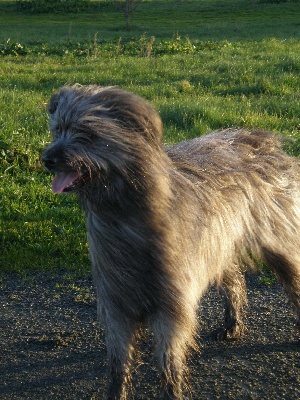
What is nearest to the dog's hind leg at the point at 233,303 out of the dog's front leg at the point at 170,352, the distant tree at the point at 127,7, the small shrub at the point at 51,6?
the dog's front leg at the point at 170,352

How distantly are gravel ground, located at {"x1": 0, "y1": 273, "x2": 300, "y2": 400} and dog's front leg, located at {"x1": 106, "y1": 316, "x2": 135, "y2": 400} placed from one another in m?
0.16

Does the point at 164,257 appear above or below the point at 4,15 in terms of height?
above

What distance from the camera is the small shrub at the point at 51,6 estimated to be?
41.5m

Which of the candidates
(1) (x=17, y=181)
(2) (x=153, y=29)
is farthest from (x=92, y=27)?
(1) (x=17, y=181)

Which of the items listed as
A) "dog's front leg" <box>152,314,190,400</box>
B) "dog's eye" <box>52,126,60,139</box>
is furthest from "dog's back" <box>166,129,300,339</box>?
"dog's eye" <box>52,126,60,139</box>

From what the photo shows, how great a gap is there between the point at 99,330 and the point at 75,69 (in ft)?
38.8

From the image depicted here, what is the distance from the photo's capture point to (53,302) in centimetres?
548

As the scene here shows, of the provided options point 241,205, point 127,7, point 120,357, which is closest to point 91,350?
point 120,357

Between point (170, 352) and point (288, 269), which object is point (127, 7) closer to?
point (288, 269)

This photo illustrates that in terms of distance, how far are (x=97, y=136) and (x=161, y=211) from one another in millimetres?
575

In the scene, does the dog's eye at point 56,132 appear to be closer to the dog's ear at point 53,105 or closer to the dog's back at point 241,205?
the dog's ear at point 53,105

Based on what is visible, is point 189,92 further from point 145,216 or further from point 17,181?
point 145,216

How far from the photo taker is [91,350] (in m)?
4.77

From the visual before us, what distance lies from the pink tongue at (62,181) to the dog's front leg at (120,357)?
3.10 feet
